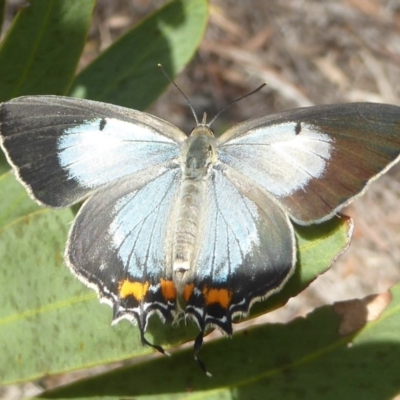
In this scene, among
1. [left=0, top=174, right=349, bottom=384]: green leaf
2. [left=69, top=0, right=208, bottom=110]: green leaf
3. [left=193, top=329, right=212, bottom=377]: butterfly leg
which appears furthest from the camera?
[left=69, top=0, right=208, bottom=110]: green leaf

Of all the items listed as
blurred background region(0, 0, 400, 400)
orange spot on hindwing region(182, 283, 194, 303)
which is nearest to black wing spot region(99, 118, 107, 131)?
orange spot on hindwing region(182, 283, 194, 303)

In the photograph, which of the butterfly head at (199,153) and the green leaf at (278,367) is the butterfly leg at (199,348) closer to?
the green leaf at (278,367)

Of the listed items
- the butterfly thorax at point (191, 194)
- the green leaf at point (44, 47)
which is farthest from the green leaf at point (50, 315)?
the green leaf at point (44, 47)

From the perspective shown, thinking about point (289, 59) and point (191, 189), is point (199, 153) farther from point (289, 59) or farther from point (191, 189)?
point (289, 59)

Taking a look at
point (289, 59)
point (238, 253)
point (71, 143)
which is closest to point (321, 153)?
point (238, 253)

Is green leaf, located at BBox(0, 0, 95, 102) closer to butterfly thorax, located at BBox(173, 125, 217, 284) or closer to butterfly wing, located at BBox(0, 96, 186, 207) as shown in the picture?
butterfly wing, located at BBox(0, 96, 186, 207)

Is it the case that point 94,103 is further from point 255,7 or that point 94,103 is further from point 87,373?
point 255,7
